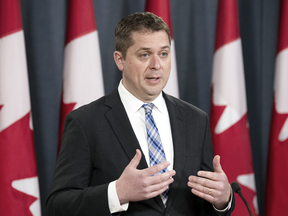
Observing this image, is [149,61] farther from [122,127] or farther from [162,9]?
[162,9]

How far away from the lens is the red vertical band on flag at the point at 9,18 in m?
2.15

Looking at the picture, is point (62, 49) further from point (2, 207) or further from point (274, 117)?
point (274, 117)

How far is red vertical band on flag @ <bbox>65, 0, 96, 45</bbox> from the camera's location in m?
2.30

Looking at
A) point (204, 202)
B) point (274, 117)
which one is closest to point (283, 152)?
point (274, 117)

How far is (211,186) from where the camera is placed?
4.17 ft

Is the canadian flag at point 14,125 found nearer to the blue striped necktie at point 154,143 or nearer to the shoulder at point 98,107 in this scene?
the shoulder at point 98,107

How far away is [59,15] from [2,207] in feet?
4.47

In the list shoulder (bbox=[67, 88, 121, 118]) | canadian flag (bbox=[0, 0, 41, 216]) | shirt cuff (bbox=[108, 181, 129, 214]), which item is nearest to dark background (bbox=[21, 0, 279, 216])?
canadian flag (bbox=[0, 0, 41, 216])

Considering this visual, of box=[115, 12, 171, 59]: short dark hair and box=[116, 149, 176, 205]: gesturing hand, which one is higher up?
box=[115, 12, 171, 59]: short dark hair

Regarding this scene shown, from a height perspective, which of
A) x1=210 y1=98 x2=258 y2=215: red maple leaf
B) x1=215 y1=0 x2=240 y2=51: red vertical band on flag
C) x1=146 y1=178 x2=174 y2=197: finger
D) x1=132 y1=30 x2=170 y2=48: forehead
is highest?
x1=215 y1=0 x2=240 y2=51: red vertical band on flag

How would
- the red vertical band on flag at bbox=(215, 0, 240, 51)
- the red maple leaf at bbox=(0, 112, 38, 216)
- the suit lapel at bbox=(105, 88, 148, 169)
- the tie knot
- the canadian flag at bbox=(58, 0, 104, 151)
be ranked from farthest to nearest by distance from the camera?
the red vertical band on flag at bbox=(215, 0, 240, 51) → the canadian flag at bbox=(58, 0, 104, 151) → the red maple leaf at bbox=(0, 112, 38, 216) → the tie knot → the suit lapel at bbox=(105, 88, 148, 169)

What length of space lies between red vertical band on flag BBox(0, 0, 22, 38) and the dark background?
21 centimetres

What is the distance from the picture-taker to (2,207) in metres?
2.09

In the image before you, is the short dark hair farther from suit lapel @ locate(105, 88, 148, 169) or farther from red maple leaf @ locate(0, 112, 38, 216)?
red maple leaf @ locate(0, 112, 38, 216)
